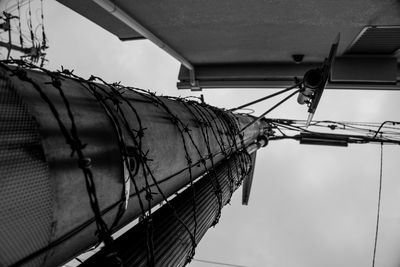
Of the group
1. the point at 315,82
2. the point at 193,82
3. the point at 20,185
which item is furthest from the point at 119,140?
the point at 193,82

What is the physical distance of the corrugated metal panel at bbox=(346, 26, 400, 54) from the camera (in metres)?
5.86

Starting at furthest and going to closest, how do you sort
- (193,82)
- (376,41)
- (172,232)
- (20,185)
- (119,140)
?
(193,82)
(376,41)
(172,232)
(119,140)
(20,185)

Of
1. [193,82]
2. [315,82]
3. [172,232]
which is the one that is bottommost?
[172,232]

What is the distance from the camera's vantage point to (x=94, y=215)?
1.29 metres

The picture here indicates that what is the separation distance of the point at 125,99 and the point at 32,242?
3.21 ft

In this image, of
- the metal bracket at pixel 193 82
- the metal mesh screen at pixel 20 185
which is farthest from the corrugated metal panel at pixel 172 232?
the metal bracket at pixel 193 82

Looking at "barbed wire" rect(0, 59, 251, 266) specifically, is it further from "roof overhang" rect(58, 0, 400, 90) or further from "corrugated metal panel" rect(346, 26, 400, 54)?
"corrugated metal panel" rect(346, 26, 400, 54)

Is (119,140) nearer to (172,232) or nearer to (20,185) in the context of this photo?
(20,185)

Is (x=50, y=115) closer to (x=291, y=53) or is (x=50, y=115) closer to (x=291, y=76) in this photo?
(x=291, y=53)

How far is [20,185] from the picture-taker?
38.6 inches

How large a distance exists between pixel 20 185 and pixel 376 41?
7.48 m

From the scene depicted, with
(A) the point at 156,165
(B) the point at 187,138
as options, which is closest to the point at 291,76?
(B) the point at 187,138

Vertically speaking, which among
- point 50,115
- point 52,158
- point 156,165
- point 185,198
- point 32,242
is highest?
point 50,115

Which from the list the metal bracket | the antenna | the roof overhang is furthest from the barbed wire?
the metal bracket
